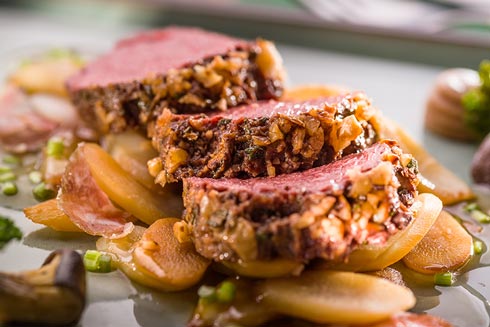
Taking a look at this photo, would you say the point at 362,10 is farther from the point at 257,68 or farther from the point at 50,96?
the point at 50,96

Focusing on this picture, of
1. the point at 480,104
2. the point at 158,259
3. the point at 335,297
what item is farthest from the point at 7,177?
the point at 480,104

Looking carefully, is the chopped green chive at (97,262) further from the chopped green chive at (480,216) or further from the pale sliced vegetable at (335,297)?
the chopped green chive at (480,216)

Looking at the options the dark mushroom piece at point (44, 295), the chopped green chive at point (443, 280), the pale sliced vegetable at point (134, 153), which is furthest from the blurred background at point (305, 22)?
the dark mushroom piece at point (44, 295)

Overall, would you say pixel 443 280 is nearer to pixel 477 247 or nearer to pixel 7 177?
pixel 477 247

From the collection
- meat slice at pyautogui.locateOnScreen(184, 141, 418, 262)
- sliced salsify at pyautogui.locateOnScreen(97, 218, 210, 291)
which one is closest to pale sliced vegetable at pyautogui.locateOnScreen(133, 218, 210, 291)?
sliced salsify at pyautogui.locateOnScreen(97, 218, 210, 291)

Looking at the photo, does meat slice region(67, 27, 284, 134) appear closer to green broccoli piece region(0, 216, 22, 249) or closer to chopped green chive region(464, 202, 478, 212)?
green broccoli piece region(0, 216, 22, 249)
